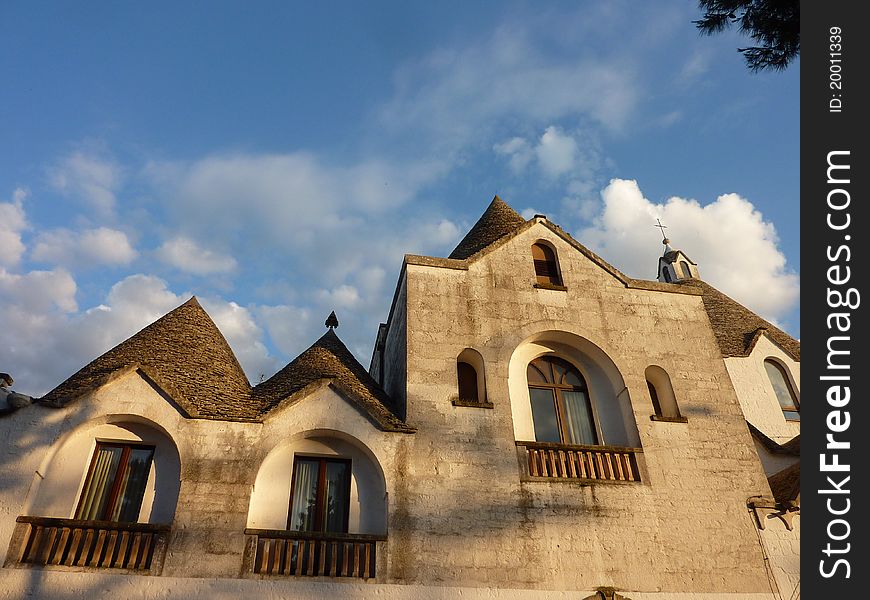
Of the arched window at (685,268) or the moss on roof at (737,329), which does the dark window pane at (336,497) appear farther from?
the arched window at (685,268)

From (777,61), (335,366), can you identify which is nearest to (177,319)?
(335,366)

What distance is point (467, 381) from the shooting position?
47.4 ft

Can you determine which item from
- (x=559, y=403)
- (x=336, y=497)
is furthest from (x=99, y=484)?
(x=559, y=403)

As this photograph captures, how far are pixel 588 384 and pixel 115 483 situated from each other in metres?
10.6

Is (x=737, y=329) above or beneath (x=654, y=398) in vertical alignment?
above

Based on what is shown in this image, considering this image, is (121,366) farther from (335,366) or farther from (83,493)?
(335,366)

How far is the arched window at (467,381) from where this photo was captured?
14.1 metres

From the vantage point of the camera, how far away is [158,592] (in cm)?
1027

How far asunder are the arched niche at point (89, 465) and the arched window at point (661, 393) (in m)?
10.6

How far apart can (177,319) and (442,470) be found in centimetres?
822

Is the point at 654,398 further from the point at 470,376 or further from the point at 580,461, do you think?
the point at 470,376

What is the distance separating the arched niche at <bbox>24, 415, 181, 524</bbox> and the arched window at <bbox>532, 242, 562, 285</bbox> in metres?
9.83

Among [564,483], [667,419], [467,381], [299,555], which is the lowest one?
[299,555]

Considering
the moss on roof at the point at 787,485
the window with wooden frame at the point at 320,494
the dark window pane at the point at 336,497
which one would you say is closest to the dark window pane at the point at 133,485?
the window with wooden frame at the point at 320,494
